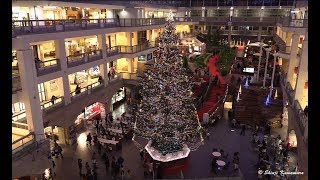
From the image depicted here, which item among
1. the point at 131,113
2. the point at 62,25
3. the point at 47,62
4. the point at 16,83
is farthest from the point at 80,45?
→ the point at 16,83

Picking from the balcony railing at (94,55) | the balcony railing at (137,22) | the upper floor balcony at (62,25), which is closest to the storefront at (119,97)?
the balcony railing at (94,55)

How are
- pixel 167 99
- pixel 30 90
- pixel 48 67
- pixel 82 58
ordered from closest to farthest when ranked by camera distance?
1. pixel 30 90
2. pixel 167 99
3. pixel 48 67
4. pixel 82 58

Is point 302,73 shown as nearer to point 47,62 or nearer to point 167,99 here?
point 167,99

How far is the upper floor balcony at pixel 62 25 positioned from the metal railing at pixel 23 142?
5952 mm

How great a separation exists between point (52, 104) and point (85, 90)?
14.1 ft

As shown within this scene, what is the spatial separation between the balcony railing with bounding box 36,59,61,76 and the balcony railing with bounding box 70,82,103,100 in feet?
9.73

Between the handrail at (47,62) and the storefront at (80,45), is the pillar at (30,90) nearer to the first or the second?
the handrail at (47,62)

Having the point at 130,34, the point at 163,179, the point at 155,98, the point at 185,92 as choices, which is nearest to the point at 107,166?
the point at 163,179

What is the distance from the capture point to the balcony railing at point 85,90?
24.7 m

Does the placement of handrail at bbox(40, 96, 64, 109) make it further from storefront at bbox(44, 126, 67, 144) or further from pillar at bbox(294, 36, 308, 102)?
pillar at bbox(294, 36, 308, 102)

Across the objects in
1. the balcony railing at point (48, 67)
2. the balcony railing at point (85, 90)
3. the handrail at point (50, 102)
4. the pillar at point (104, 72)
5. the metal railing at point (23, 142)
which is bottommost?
the metal railing at point (23, 142)

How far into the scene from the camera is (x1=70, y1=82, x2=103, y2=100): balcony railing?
24.7 metres

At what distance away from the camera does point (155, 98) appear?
19500mm

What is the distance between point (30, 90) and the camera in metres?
16.0
